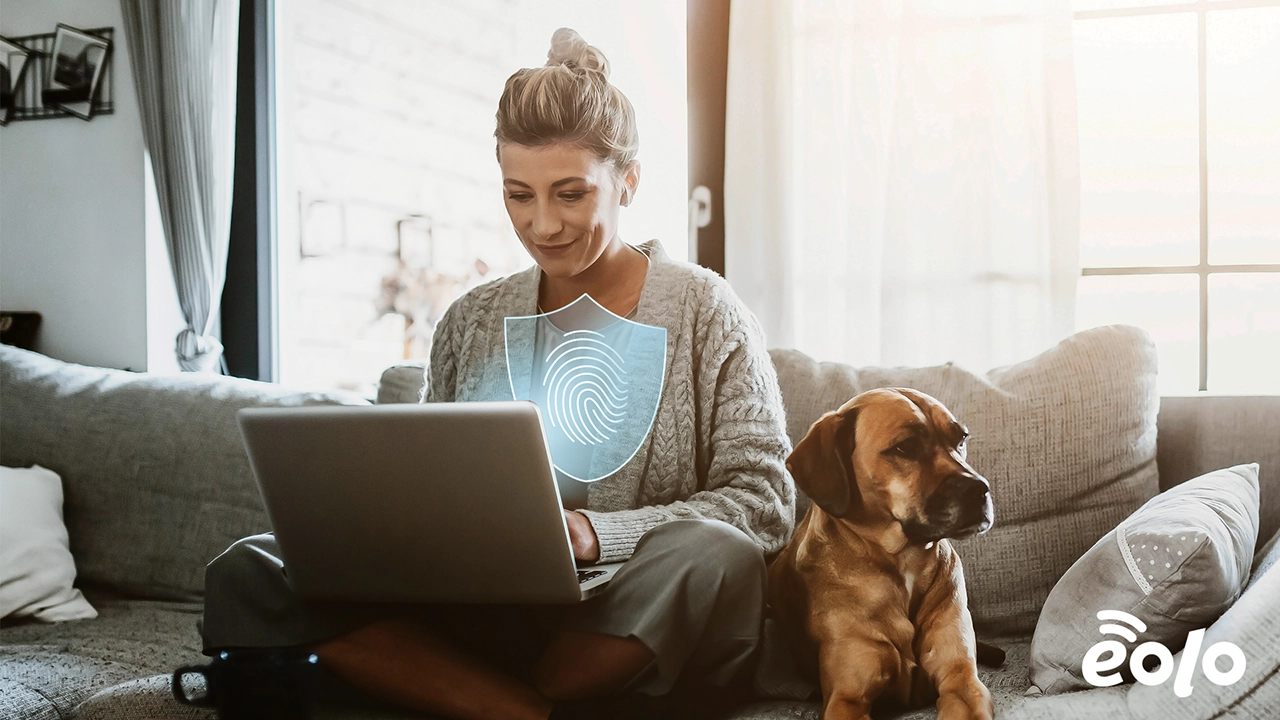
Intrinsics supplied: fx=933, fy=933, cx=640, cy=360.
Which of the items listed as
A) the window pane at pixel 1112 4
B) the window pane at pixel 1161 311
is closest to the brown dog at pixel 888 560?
the window pane at pixel 1161 311

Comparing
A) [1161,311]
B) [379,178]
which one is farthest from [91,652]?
[1161,311]

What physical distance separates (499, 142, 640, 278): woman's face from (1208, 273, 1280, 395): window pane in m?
1.46

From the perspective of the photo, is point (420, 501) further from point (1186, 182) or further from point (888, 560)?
point (1186, 182)

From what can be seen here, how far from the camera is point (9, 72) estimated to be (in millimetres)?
2479

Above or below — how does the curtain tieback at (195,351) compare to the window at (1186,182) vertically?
below

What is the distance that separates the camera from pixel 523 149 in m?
1.25

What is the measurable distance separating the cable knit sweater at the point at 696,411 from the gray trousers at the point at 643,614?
113mm

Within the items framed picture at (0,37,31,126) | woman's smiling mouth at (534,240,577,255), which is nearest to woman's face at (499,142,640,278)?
woman's smiling mouth at (534,240,577,255)

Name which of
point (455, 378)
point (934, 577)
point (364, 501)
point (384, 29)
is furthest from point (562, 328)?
point (384, 29)

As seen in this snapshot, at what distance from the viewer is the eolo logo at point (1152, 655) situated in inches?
34.9

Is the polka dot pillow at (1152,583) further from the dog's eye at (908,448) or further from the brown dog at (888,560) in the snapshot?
the dog's eye at (908,448)

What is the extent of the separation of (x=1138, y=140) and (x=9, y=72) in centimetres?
281

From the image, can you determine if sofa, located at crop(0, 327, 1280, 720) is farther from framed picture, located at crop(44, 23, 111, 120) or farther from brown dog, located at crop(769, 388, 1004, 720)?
framed picture, located at crop(44, 23, 111, 120)

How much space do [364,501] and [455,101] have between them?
77.6 inches
